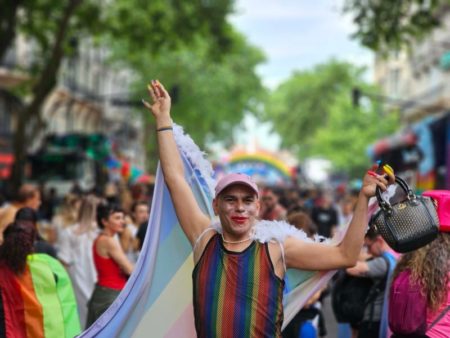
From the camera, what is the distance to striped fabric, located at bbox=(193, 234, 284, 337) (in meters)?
4.11

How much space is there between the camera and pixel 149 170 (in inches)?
2537

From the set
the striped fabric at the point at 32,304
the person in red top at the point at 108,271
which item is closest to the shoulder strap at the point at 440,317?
the striped fabric at the point at 32,304

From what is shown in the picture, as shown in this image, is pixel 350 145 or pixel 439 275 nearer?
pixel 439 275

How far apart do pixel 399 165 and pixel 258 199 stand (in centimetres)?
2479

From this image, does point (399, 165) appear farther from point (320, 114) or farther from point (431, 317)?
point (320, 114)

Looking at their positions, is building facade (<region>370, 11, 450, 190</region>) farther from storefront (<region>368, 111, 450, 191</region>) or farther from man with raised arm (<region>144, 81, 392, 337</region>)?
man with raised arm (<region>144, 81, 392, 337</region>)

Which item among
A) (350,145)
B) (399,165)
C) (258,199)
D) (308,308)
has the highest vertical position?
(350,145)

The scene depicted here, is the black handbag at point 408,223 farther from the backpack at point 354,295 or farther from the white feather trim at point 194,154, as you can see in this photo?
the backpack at point 354,295

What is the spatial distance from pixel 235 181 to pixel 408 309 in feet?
3.77

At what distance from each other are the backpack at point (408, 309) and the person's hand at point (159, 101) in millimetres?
1420

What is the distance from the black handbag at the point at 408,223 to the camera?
13.5ft

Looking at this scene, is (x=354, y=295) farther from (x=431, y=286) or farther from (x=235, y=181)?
(x=235, y=181)

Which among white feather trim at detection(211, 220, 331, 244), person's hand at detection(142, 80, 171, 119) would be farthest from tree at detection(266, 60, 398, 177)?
white feather trim at detection(211, 220, 331, 244)

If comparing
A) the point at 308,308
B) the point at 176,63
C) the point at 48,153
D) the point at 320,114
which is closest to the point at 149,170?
the point at 176,63
